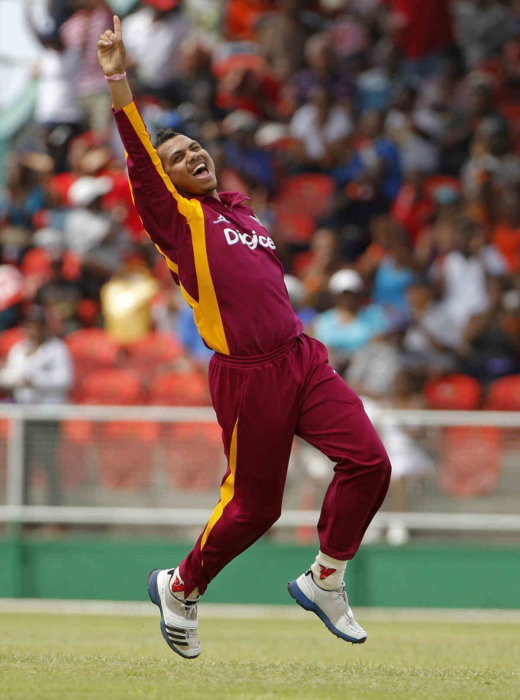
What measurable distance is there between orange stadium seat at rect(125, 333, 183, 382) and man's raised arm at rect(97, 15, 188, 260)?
6147mm

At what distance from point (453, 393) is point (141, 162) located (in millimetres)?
6388

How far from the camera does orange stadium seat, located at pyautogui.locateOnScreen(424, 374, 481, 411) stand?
1205cm

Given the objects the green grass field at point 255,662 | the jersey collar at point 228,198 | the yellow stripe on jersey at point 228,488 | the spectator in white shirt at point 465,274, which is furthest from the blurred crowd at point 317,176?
the yellow stripe on jersey at point 228,488

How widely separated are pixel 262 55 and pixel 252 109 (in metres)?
0.89

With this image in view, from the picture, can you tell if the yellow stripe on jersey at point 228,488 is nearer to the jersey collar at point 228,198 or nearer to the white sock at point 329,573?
the white sock at point 329,573

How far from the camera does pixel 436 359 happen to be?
1260 centimetres

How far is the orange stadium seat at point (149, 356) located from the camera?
12.7 metres

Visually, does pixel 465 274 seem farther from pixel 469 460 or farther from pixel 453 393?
pixel 469 460

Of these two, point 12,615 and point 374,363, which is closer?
point 12,615

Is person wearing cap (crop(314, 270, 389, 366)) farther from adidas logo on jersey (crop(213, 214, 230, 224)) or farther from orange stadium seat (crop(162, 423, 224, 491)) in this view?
adidas logo on jersey (crop(213, 214, 230, 224))

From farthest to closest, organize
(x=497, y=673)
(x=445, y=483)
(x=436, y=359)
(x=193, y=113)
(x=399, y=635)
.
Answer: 1. (x=193, y=113)
2. (x=436, y=359)
3. (x=445, y=483)
4. (x=399, y=635)
5. (x=497, y=673)

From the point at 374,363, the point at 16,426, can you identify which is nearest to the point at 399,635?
the point at 374,363

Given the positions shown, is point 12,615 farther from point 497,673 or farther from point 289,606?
point 497,673

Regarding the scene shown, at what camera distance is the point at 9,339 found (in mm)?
13867
